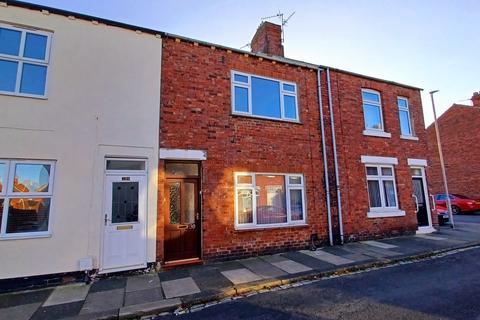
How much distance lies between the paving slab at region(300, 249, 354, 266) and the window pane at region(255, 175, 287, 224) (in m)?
1.26

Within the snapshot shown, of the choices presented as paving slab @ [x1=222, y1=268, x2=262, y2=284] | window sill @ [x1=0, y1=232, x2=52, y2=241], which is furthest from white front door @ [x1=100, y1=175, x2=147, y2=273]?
paving slab @ [x1=222, y1=268, x2=262, y2=284]

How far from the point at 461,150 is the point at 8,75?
26.7 metres

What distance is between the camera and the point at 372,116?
11.0 m

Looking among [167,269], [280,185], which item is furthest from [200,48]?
[167,269]

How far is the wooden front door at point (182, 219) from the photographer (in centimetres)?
719

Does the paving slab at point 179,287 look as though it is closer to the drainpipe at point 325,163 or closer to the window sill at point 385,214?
the drainpipe at point 325,163

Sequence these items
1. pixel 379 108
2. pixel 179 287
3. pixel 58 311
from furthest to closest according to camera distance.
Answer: pixel 379 108
pixel 179 287
pixel 58 311

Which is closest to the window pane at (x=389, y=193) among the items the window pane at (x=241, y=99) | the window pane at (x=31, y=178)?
the window pane at (x=241, y=99)

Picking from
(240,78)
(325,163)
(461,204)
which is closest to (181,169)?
(240,78)

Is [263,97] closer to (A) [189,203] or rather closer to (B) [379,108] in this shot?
(A) [189,203]

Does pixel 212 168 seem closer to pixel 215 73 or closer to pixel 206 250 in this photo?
pixel 206 250

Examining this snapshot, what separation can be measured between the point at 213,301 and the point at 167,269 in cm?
223

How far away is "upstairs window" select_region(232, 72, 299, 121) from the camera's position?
862 cm

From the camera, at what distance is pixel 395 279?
5.89 m
